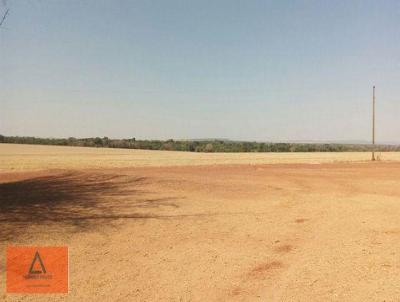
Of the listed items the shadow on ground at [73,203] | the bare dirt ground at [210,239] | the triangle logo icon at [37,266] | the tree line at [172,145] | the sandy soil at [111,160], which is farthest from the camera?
the tree line at [172,145]

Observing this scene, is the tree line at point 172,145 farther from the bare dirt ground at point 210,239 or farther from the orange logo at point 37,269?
the orange logo at point 37,269

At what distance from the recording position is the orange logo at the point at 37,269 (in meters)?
4.85

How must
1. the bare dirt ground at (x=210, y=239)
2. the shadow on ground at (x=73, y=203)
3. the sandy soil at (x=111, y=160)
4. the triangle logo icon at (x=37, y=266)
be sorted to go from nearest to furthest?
1. the bare dirt ground at (x=210, y=239)
2. the triangle logo icon at (x=37, y=266)
3. the shadow on ground at (x=73, y=203)
4. the sandy soil at (x=111, y=160)

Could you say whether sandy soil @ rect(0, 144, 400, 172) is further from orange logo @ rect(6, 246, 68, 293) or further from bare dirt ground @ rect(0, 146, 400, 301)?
orange logo @ rect(6, 246, 68, 293)

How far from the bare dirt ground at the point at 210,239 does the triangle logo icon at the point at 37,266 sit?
1.37 feet

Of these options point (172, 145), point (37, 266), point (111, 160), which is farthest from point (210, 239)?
point (172, 145)

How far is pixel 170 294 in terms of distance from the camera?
185 inches

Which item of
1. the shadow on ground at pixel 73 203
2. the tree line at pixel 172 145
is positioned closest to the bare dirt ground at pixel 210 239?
the shadow on ground at pixel 73 203

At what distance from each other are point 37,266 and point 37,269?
115mm

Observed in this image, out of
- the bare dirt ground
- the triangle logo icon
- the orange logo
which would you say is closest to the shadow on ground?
the bare dirt ground

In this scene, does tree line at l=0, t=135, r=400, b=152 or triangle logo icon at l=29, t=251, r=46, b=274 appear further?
tree line at l=0, t=135, r=400, b=152

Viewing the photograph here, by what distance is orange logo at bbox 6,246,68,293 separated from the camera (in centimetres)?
485

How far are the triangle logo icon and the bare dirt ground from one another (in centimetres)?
42

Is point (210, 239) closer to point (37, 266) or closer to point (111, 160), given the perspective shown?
point (37, 266)
